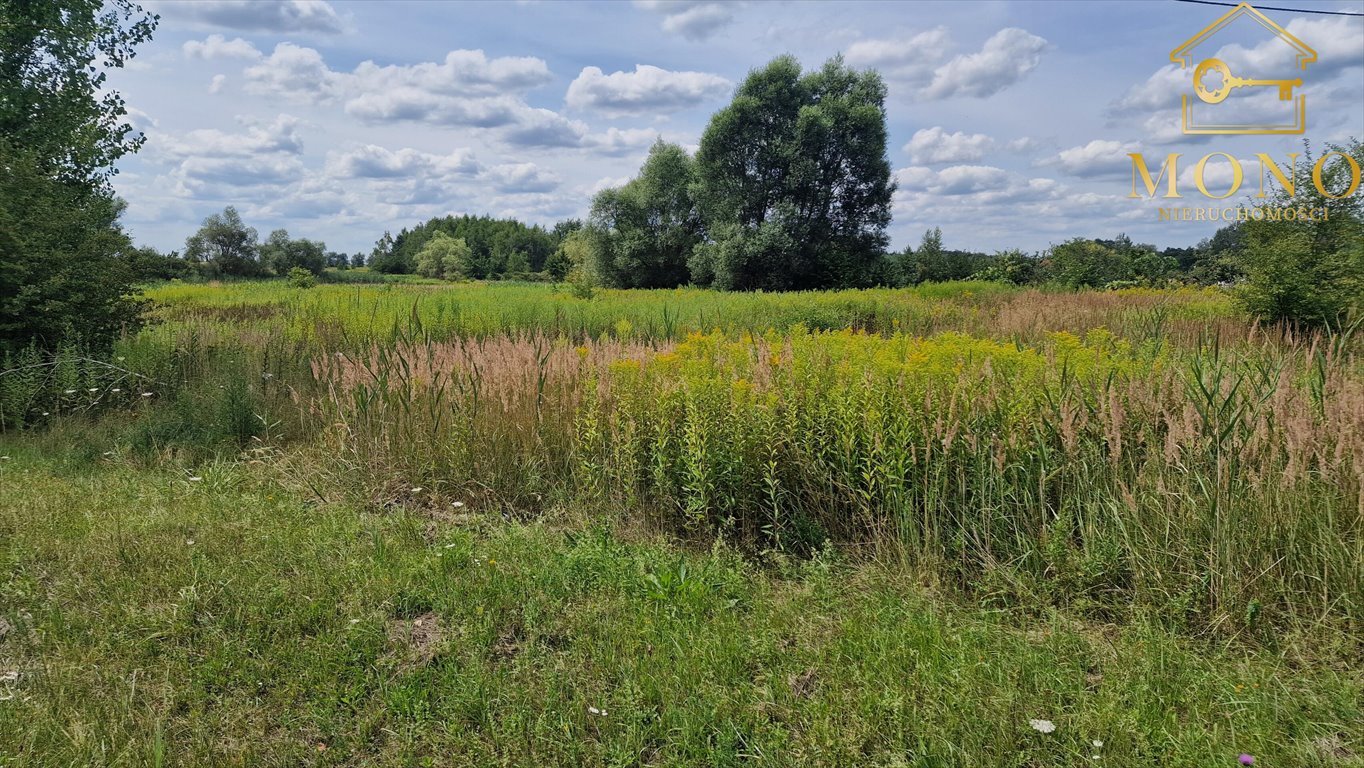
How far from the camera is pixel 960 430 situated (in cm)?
390

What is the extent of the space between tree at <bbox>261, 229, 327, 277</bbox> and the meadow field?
4998 cm

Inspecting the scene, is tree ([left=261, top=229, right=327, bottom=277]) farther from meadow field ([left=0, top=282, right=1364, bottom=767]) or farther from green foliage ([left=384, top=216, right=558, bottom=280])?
meadow field ([left=0, top=282, right=1364, bottom=767])

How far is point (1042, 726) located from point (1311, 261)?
12.4 metres

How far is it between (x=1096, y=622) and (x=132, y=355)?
30.6 feet

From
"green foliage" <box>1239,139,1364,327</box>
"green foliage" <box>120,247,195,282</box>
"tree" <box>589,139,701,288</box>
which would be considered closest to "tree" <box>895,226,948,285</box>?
"tree" <box>589,139,701,288</box>

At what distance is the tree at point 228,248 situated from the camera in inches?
1779

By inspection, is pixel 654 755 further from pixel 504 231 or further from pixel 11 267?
pixel 504 231

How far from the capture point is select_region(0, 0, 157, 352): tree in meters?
7.96

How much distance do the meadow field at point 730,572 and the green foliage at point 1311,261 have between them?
8405mm

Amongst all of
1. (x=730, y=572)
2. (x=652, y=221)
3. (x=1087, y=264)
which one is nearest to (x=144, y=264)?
(x=730, y=572)

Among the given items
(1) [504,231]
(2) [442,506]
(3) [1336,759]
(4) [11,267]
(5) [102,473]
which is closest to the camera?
(3) [1336,759]

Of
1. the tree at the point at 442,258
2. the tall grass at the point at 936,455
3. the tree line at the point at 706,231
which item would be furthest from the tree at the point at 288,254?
the tall grass at the point at 936,455

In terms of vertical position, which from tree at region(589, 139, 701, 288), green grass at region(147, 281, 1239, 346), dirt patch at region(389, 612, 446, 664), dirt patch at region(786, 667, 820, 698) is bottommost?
dirt patch at region(786, 667, 820, 698)

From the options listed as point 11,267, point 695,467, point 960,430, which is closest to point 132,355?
point 11,267
